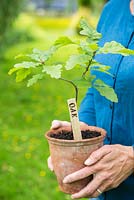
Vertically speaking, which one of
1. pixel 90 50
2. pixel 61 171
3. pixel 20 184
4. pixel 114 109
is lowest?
pixel 20 184

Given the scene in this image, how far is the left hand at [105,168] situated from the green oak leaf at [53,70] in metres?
0.34

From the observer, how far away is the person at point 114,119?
2.11 meters

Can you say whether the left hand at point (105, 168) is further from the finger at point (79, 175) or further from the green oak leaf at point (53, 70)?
the green oak leaf at point (53, 70)

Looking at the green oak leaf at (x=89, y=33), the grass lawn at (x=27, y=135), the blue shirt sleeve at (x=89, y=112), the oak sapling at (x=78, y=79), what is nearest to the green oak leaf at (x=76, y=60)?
the oak sapling at (x=78, y=79)

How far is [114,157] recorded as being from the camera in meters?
2.11

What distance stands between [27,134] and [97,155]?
4843 millimetres

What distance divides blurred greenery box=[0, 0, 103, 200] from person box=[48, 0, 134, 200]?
265 millimetres

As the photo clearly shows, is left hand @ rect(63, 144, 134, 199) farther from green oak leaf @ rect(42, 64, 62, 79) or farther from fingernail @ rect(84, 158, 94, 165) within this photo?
green oak leaf @ rect(42, 64, 62, 79)

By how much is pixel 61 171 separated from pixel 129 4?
2.93ft

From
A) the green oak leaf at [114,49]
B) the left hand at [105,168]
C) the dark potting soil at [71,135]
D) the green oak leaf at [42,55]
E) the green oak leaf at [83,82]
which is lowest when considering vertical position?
the left hand at [105,168]

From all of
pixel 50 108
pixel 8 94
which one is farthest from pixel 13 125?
pixel 8 94

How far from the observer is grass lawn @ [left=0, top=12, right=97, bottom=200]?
16.5 ft

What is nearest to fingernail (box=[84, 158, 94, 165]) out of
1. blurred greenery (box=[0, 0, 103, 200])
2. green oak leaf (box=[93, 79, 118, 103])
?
green oak leaf (box=[93, 79, 118, 103])

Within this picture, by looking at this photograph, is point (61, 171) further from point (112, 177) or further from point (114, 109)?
point (114, 109)
